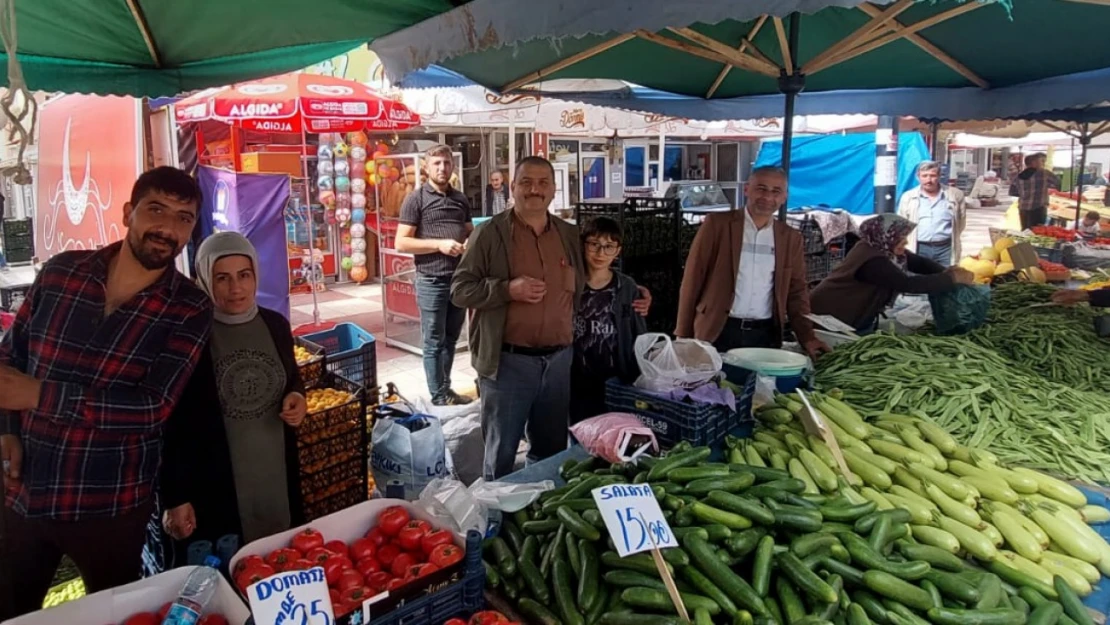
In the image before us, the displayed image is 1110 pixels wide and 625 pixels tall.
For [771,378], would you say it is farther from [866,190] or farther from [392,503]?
[866,190]

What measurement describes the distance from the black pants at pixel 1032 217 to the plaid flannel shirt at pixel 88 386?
16.5m

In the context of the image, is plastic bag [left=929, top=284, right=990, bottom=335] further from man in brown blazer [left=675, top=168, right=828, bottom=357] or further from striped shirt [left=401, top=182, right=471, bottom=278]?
striped shirt [left=401, top=182, right=471, bottom=278]

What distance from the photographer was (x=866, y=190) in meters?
17.2

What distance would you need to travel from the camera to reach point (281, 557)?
6.55 ft

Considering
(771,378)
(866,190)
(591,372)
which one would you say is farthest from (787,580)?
(866,190)

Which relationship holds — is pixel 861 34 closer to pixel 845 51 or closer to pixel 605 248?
pixel 845 51

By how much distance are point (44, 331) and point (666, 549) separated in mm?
2075

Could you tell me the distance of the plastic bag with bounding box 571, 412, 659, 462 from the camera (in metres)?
2.70

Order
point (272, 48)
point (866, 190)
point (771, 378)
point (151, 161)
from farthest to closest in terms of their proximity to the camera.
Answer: point (866, 190) < point (151, 161) < point (272, 48) < point (771, 378)

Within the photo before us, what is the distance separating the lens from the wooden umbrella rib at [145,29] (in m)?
3.13

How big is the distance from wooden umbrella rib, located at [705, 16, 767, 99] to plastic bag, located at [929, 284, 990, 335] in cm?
217

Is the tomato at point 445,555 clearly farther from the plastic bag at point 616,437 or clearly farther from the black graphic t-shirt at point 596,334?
the black graphic t-shirt at point 596,334

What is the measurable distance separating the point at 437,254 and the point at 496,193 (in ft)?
23.7

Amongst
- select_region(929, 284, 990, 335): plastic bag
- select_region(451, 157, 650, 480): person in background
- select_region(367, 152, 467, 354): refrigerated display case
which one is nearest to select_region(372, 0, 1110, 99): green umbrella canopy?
select_region(451, 157, 650, 480): person in background
